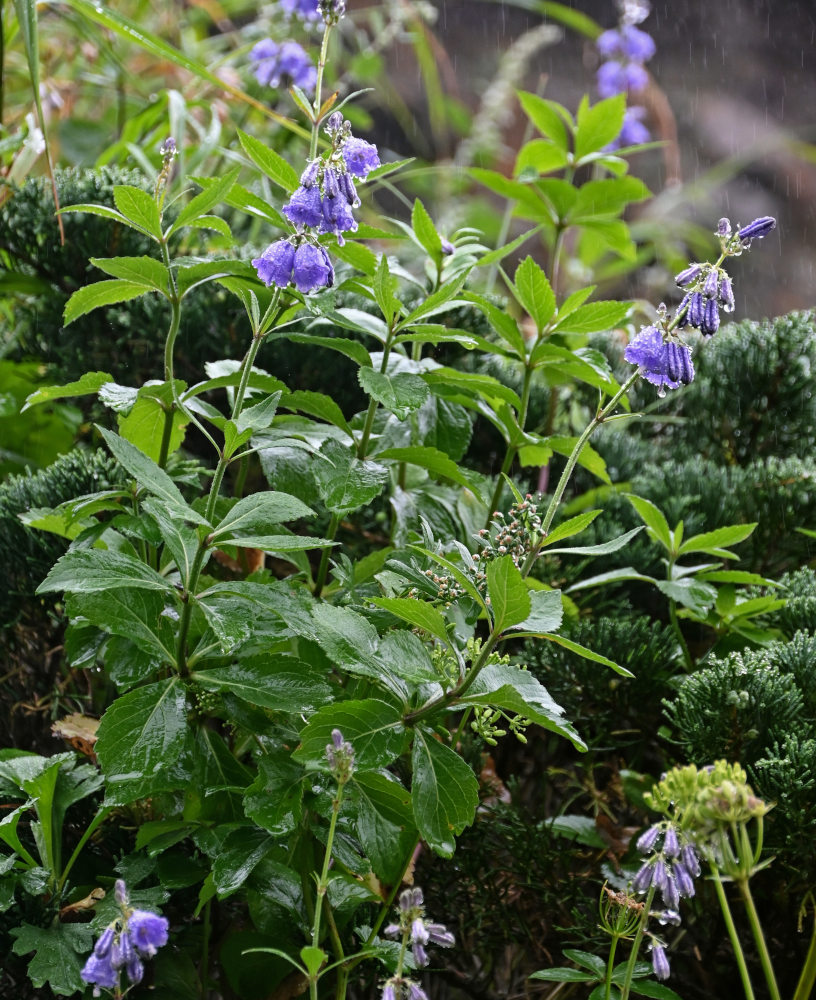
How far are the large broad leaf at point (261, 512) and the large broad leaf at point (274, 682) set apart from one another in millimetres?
123

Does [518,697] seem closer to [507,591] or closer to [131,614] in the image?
[507,591]

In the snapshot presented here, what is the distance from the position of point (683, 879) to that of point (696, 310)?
1.63 feet

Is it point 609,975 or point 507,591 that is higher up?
point 507,591

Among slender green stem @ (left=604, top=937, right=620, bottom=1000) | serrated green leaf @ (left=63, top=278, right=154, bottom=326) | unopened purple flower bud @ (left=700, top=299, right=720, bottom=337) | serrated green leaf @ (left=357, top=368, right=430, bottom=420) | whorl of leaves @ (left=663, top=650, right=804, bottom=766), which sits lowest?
slender green stem @ (left=604, top=937, right=620, bottom=1000)

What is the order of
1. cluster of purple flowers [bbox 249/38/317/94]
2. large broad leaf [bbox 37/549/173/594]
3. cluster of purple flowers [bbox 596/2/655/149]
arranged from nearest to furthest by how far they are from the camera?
large broad leaf [bbox 37/549/173/594] < cluster of purple flowers [bbox 249/38/317/94] < cluster of purple flowers [bbox 596/2/655/149]

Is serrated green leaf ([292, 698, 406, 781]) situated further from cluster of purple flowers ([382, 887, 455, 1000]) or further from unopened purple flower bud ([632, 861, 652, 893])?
unopened purple flower bud ([632, 861, 652, 893])

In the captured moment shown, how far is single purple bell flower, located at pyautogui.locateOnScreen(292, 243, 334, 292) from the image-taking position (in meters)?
0.94

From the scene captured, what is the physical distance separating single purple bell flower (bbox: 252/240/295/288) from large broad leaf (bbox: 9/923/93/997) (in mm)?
648

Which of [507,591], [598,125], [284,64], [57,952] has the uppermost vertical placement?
[284,64]

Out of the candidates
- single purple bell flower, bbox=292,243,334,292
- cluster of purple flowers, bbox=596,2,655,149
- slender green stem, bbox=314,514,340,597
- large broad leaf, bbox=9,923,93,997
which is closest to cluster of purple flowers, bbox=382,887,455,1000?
large broad leaf, bbox=9,923,93,997

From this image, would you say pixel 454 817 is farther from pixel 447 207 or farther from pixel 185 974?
pixel 447 207

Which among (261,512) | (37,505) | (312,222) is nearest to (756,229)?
(312,222)

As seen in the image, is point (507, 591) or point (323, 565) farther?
point (323, 565)

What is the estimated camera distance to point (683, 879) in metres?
0.77
